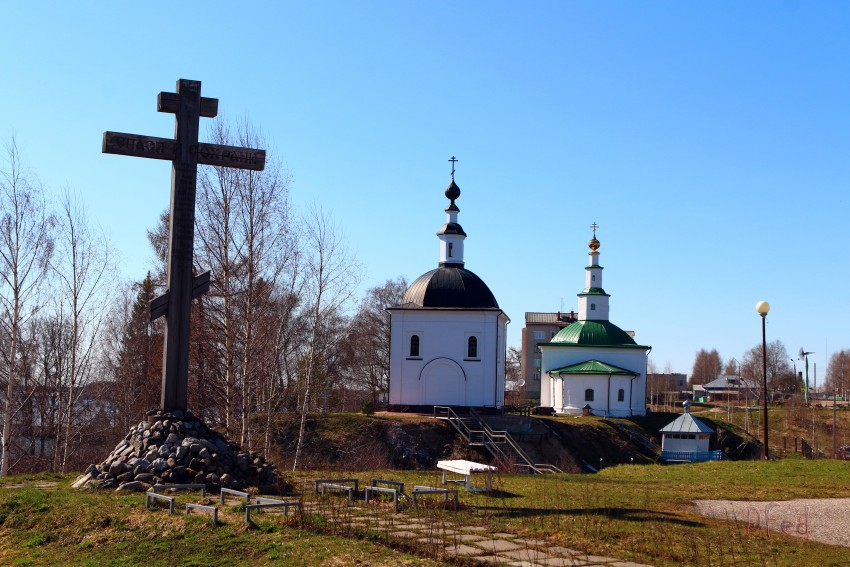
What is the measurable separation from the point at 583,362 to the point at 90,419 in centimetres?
2922

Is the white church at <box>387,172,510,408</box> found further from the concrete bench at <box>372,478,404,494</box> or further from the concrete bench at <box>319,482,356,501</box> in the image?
the concrete bench at <box>319,482,356,501</box>

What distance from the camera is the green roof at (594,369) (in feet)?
159

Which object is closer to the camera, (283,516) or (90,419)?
(283,516)

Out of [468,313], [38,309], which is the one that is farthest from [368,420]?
[38,309]

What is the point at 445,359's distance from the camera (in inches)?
1516

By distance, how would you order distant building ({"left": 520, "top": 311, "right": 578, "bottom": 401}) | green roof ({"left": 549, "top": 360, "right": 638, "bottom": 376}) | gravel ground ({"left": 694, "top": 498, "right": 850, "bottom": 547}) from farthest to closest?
1. distant building ({"left": 520, "top": 311, "right": 578, "bottom": 401})
2. green roof ({"left": 549, "top": 360, "right": 638, "bottom": 376})
3. gravel ground ({"left": 694, "top": 498, "right": 850, "bottom": 547})

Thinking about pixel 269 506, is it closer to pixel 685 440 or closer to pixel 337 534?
pixel 337 534

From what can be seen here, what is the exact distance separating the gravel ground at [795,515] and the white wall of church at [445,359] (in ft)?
79.1

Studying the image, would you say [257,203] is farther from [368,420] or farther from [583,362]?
[583,362]

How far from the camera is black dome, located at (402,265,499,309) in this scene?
128 feet

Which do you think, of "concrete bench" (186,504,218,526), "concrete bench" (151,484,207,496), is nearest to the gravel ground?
"concrete bench" (186,504,218,526)

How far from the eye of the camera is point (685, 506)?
1291cm

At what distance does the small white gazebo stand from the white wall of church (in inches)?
320

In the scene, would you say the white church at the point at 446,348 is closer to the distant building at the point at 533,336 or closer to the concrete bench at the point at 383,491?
the concrete bench at the point at 383,491
